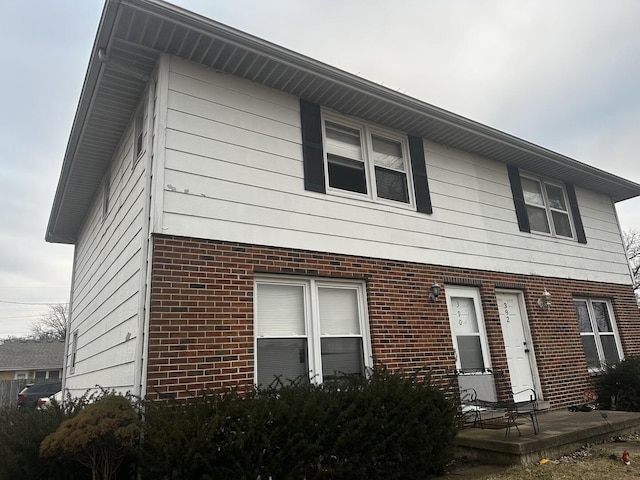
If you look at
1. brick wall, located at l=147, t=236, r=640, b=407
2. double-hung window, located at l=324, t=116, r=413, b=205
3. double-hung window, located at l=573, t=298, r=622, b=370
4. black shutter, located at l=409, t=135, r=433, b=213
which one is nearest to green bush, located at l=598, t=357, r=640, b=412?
brick wall, located at l=147, t=236, r=640, b=407

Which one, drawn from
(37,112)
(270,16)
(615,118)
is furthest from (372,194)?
(615,118)

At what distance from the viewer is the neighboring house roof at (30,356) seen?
115 feet

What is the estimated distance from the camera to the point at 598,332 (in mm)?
9875

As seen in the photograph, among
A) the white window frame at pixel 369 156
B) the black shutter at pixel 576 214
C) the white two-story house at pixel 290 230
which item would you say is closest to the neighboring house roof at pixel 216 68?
the white two-story house at pixel 290 230

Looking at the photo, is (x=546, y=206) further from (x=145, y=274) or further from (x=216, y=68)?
(x=145, y=274)

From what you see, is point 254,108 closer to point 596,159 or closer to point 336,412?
point 336,412

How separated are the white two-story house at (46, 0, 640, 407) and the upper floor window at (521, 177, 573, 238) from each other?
8 centimetres

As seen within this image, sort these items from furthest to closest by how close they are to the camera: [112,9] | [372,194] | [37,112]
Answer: [37,112], [372,194], [112,9]

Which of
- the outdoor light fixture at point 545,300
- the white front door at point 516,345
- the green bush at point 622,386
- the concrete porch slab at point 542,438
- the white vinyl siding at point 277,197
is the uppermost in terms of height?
the white vinyl siding at point 277,197

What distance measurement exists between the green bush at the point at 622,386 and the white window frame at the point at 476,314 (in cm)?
296

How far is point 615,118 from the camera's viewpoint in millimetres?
14656

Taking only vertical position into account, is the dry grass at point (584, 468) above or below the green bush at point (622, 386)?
below

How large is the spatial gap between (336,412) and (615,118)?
15.2 meters

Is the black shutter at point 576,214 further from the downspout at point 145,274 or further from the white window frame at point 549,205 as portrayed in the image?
the downspout at point 145,274
